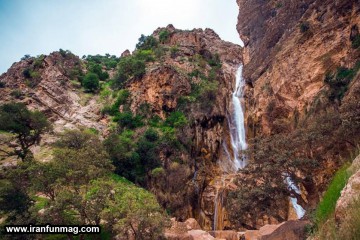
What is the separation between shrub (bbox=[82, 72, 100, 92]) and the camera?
46656mm

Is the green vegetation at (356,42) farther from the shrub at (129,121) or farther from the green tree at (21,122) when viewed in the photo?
the green tree at (21,122)

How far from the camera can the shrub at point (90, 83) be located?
A: 46.7 m

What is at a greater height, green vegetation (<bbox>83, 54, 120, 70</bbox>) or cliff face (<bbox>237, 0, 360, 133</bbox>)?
green vegetation (<bbox>83, 54, 120, 70</bbox>)

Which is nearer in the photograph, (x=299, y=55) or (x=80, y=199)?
(x=80, y=199)

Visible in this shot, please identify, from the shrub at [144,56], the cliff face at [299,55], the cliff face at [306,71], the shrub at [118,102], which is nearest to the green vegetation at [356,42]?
the cliff face at [306,71]

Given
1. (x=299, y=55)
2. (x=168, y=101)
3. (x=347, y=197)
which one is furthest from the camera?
(x=168, y=101)

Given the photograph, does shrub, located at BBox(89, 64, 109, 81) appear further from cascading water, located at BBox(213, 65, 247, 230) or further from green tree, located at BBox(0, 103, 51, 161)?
green tree, located at BBox(0, 103, 51, 161)

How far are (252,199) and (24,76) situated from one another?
41.9m

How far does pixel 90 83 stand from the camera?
4659cm

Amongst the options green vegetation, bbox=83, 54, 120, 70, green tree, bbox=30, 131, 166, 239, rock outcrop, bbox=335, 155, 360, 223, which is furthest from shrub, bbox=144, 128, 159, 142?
green vegetation, bbox=83, 54, 120, 70

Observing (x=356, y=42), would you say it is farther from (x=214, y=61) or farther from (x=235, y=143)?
(x=214, y=61)

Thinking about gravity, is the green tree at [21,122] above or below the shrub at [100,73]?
below

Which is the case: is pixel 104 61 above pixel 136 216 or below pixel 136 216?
above

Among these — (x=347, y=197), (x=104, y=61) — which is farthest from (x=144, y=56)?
(x=347, y=197)
